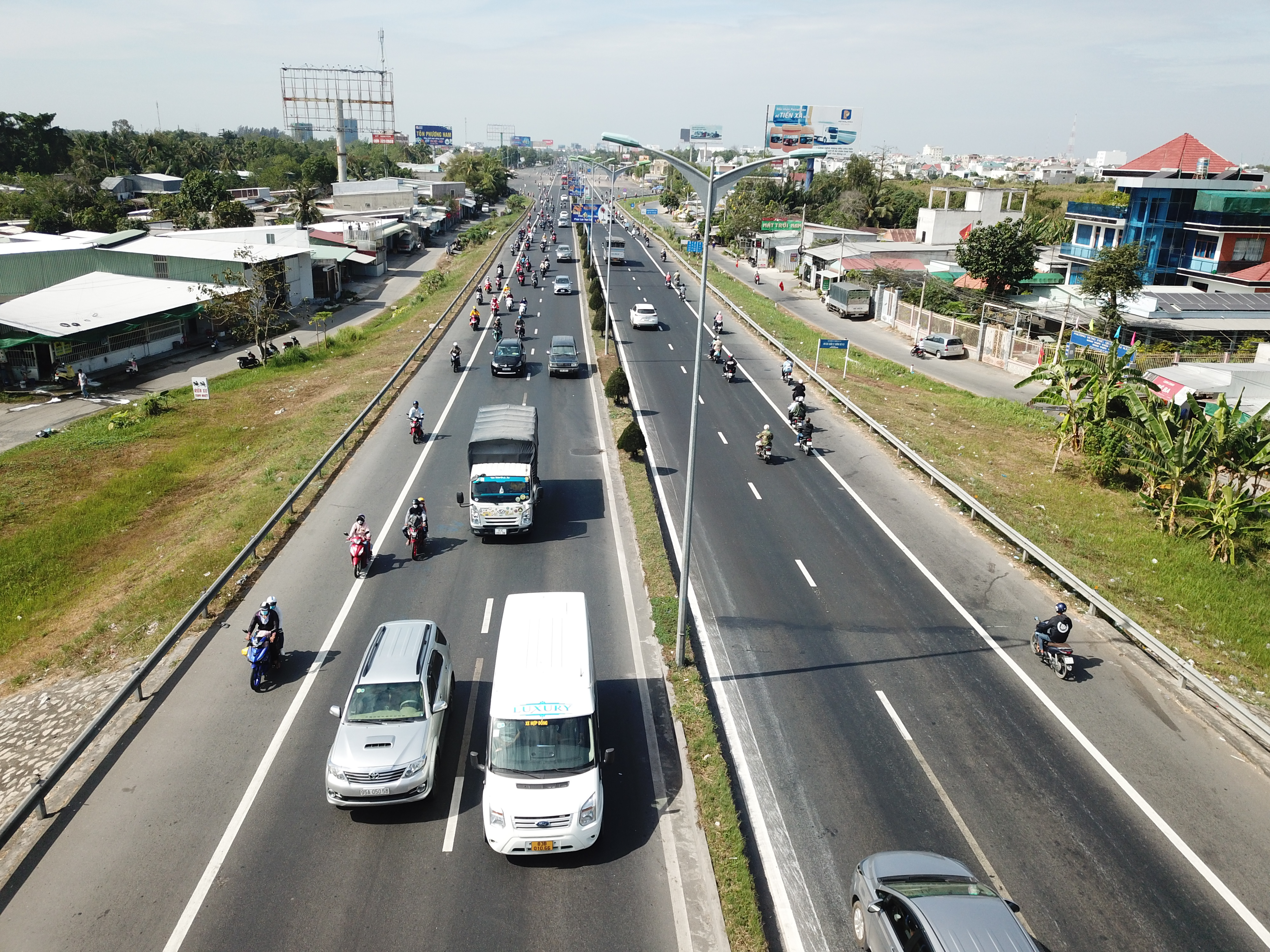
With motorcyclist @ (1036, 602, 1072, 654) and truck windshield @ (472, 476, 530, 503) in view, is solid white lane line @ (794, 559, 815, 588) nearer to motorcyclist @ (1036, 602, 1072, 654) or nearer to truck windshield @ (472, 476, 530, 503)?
motorcyclist @ (1036, 602, 1072, 654)

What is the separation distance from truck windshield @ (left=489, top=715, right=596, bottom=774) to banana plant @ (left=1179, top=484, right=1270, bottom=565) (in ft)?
64.5

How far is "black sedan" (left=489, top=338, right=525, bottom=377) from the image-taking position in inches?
1572

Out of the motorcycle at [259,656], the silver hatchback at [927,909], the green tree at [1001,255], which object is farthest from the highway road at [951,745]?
the green tree at [1001,255]

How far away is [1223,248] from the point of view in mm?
53188

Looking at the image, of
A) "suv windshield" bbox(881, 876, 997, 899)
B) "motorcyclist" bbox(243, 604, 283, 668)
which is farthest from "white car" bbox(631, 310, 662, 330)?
"suv windshield" bbox(881, 876, 997, 899)

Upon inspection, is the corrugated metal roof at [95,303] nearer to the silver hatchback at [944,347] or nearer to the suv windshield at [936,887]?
the silver hatchback at [944,347]

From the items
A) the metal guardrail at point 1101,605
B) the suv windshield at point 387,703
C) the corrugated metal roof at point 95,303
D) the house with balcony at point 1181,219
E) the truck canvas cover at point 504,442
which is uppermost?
the house with balcony at point 1181,219

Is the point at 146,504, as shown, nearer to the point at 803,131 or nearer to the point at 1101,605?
the point at 1101,605

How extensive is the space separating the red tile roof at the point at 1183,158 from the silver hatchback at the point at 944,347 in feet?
90.3

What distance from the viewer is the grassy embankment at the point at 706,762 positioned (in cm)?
1063

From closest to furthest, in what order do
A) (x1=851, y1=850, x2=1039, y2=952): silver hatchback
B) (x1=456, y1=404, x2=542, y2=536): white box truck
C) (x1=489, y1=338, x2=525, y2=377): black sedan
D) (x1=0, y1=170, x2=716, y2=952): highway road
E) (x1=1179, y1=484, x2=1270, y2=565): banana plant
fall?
(x1=851, y1=850, x2=1039, y2=952): silver hatchback
(x1=0, y1=170, x2=716, y2=952): highway road
(x1=456, y1=404, x2=542, y2=536): white box truck
(x1=1179, y1=484, x2=1270, y2=565): banana plant
(x1=489, y1=338, x2=525, y2=377): black sedan

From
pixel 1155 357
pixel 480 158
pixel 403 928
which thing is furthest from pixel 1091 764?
pixel 480 158

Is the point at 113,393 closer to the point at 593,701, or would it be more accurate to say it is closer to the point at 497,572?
the point at 497,572

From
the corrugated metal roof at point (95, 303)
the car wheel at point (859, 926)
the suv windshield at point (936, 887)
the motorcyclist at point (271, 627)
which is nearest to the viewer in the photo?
the suv windshield at point (936, 887)
